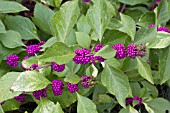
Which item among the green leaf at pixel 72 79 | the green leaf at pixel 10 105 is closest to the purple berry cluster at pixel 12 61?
the green leaf at pixel 10 105

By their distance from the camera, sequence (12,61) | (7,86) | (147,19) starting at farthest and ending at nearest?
(147,19)
(12,61)
(7,86)

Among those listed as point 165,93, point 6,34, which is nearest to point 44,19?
point 6,34

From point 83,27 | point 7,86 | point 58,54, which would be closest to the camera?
point 58,54

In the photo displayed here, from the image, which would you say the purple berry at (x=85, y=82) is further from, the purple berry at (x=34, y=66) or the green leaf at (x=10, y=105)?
the green leaf at (x=10, y=105)

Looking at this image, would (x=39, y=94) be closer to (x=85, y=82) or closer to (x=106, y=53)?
(x=85, y=82)

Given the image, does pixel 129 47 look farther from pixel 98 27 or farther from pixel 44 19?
pixel 44 19

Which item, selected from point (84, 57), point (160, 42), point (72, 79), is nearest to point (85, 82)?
point (72, 79)
